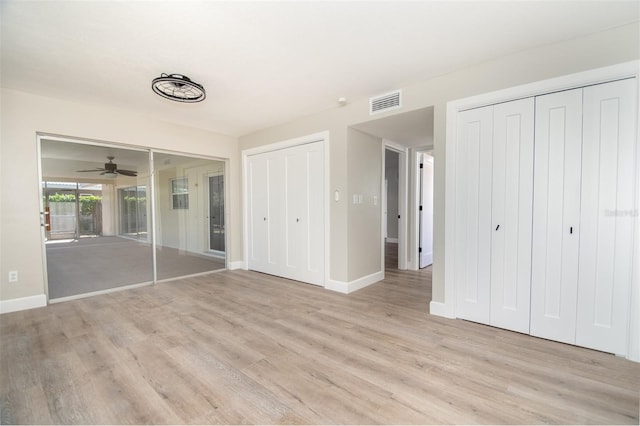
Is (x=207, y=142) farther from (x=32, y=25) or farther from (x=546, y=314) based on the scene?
(x=546, y=314)

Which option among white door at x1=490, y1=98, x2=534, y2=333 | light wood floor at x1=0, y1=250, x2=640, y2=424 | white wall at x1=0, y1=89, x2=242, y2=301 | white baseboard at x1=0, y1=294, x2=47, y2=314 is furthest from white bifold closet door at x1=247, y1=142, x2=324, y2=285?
white baseboard at x1=0, y1=294, x2=47, y2=314

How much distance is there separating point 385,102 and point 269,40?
1.61 meters

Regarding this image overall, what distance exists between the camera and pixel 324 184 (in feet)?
13.3

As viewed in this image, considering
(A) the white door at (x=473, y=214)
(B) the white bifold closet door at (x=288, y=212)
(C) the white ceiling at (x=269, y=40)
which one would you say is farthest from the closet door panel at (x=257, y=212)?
(A) the white door at (x=473, y=214)

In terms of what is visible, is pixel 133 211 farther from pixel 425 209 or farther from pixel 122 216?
pixel 425 209

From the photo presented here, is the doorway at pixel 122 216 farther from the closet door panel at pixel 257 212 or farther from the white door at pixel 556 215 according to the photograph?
the white door at pixel 556 215

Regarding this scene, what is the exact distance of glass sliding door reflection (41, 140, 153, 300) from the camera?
3.60m

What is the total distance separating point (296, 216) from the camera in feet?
14.6

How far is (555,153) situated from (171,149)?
501 cm

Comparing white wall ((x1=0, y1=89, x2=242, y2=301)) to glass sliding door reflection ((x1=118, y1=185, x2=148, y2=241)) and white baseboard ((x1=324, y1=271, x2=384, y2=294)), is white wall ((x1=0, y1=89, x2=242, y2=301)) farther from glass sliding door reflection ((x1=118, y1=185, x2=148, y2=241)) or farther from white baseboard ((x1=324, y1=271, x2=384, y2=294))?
white baseboard ((x1=324, y1=271, x2=384, y2=294))

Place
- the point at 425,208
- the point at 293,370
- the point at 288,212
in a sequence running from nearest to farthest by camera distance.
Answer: the point at 293,370 < the point at 288,212 < the point at 425,208

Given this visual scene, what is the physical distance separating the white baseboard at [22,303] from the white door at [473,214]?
4.95 meters

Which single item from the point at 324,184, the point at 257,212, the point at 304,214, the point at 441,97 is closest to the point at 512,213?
the point at 441,97

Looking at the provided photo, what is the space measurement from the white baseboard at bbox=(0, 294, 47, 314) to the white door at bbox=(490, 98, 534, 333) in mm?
5210
